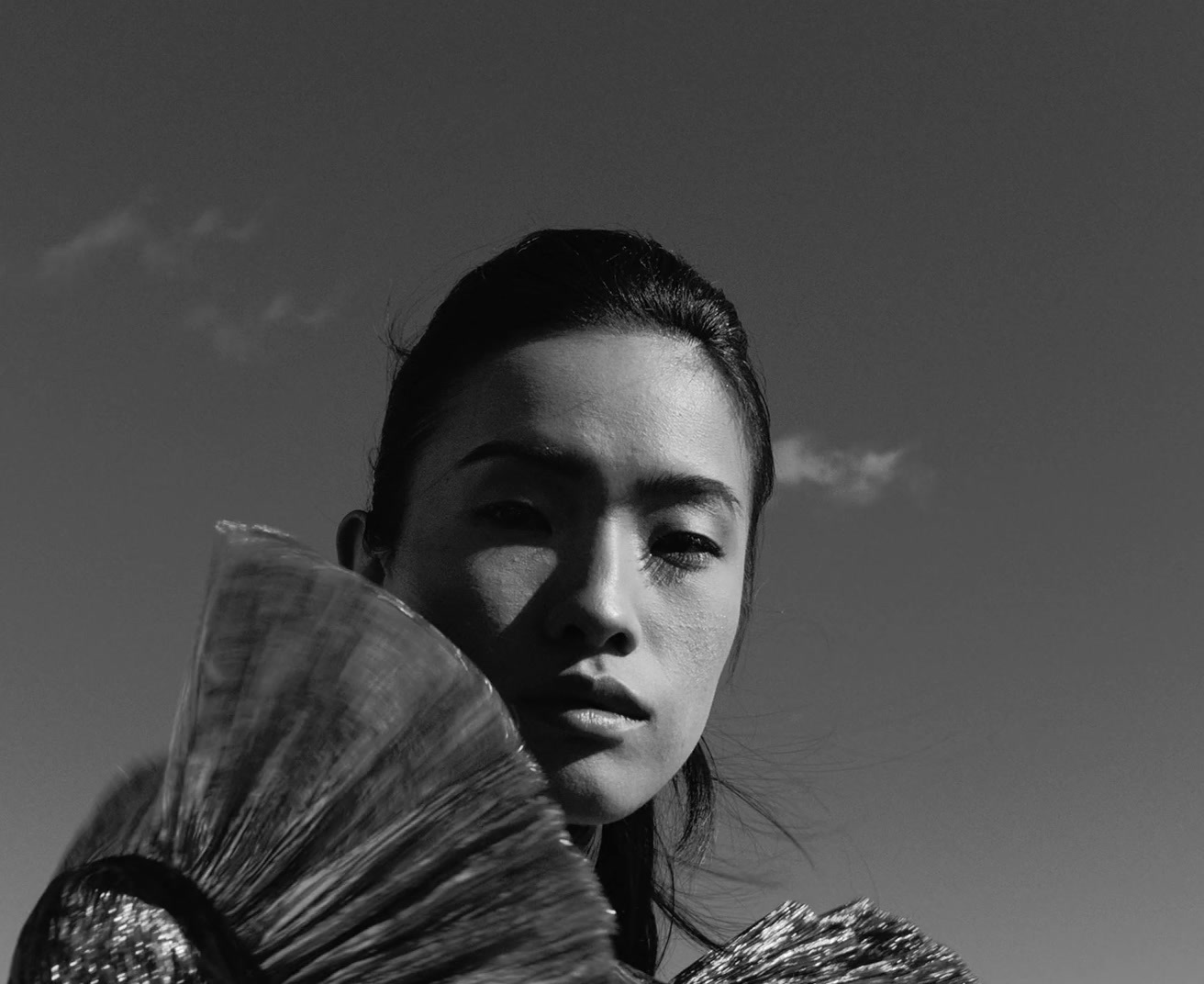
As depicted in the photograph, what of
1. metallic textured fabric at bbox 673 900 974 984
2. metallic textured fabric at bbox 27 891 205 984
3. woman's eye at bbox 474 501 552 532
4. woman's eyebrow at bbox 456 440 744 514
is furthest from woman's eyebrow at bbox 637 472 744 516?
metallic textured fabric at bbox 27 891 205 984

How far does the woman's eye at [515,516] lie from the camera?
1.25 metres

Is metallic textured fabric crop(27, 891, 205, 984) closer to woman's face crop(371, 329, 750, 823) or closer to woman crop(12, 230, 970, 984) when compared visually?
woman crop(12, 230, 970, 984)

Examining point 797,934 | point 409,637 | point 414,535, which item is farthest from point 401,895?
point 414,535

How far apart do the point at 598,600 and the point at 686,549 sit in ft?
0.66

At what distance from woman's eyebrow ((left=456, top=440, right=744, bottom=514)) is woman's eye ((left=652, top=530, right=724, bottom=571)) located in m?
0.04

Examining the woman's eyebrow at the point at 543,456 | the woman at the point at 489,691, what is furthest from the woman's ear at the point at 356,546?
the woman's eyebrow at the point at 543,456

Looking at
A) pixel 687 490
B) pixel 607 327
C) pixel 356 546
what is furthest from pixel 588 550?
pixel 356 546

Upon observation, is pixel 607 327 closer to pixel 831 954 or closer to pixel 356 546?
pixel 356 546

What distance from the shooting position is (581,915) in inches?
27.9

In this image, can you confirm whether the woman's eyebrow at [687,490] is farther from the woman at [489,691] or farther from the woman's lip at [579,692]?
the woman's lip at [579,692]

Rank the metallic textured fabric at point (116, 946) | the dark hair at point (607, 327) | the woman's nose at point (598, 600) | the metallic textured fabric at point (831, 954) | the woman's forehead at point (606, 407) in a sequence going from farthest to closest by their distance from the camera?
the dark hair at point (607, 327)
the woman's forehead at point (606, 407)
the woman's nose at point (598, 600)
the metallic textured fabric at point (831, 954)
the metallic textured fabric at point (116, 946)

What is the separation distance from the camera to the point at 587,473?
4.09 ft

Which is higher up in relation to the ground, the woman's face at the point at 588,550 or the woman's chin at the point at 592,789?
the woman's face at the point at 588,550

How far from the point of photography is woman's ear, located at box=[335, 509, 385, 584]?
5.15 ft
